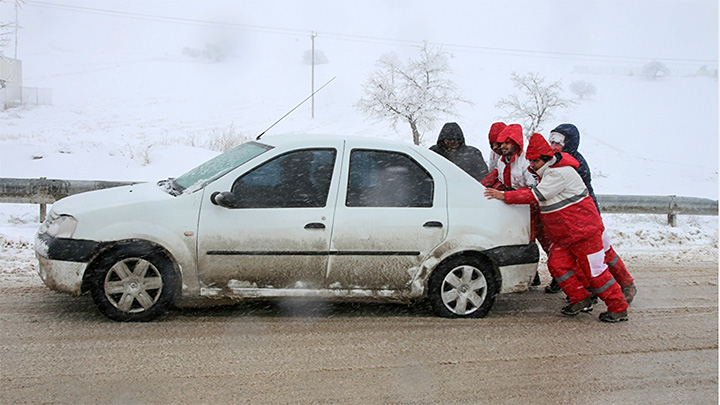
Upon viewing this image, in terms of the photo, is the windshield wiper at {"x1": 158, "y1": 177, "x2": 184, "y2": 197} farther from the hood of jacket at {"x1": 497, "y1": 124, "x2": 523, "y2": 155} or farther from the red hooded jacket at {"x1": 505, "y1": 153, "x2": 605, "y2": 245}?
the hood of jacket at {"x1": 497, "y1": 124, "x2": 523, "y2": 155}

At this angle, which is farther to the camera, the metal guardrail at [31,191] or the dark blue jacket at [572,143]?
the metal guardrail at [31,191]

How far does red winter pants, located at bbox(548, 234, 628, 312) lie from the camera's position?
6062 mm

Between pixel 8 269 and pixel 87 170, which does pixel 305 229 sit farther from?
pixel 87 170

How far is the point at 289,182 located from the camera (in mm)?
5609

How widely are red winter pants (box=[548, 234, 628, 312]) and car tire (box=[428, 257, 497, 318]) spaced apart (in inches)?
29.5

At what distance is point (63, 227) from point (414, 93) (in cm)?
4076

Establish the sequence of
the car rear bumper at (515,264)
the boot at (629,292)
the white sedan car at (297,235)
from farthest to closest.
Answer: the boot at (629,292) → the car rear bumper at (515,264) → the white sedan car at (297,235)

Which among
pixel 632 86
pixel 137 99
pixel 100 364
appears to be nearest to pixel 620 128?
pixel 632 86

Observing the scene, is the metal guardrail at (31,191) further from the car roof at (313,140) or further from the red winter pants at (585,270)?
the red winter pants at (585,270)

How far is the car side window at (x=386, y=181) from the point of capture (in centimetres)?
571

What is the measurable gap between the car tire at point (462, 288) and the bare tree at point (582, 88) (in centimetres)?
6576

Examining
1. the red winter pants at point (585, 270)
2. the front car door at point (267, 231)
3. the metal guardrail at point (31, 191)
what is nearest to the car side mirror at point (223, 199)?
the front car door at point (267, 231)

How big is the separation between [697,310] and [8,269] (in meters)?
7.19

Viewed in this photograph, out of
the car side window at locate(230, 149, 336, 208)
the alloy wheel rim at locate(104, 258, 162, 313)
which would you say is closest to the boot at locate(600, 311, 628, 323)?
the car side window at locate(230, 149, 336, 208)
